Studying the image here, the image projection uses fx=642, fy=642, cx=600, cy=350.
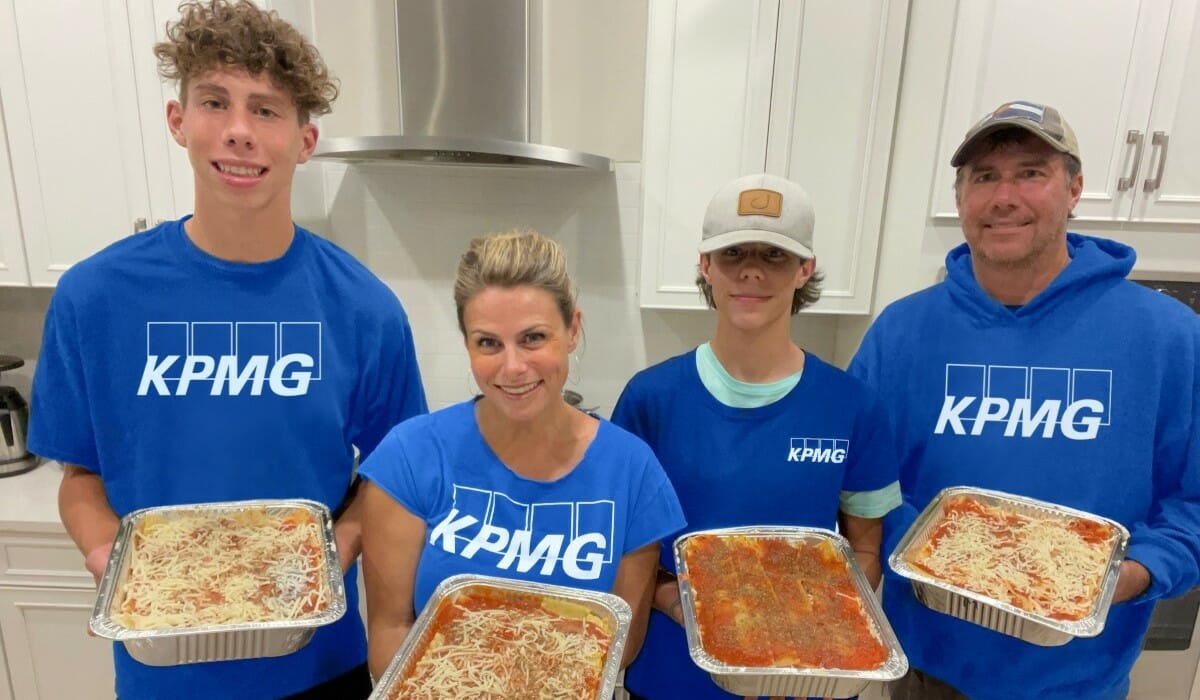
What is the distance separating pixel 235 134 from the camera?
115 centimetres

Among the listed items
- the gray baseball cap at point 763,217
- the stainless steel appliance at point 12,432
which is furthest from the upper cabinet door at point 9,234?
the gray baseball cap at point 763,217

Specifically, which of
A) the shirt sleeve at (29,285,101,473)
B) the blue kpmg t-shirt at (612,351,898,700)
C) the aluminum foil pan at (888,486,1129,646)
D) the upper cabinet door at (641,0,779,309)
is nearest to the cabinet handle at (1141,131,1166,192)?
the upper cabinet door at (641,0,779,309)

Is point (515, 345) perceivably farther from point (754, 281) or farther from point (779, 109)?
point (779, 109)

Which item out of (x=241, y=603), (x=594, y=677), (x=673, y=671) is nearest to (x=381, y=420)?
(x=241, y=603)

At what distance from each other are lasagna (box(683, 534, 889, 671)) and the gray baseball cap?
58 cm

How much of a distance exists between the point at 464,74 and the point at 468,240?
723mm

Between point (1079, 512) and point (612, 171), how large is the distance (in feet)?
6.35

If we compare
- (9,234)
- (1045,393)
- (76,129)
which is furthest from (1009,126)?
(9,234)

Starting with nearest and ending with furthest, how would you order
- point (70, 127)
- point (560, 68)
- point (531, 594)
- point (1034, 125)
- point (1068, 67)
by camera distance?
point (531, 594), point (1034, 125), point (1068, 67), point (70, 127), point (560, 68)

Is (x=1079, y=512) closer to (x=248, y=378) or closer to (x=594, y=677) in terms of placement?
(x=594, y=677)

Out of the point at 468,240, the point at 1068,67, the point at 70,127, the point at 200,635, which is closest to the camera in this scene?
the point at 200,635

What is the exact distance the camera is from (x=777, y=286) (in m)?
1.29

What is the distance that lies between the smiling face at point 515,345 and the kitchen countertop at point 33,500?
1.82 m

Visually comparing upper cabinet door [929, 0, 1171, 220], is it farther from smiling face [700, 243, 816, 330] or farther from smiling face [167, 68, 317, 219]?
smiling face [167, 68, 317, 219]
